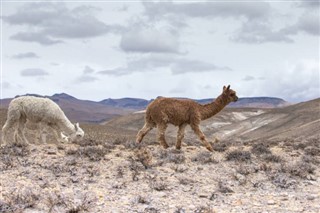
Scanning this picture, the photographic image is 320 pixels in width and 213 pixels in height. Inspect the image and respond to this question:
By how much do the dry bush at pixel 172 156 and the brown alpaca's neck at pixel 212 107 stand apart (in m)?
1.47

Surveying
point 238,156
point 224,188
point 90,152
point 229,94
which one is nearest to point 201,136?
point 238,156

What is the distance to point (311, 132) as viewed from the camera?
5038 cm

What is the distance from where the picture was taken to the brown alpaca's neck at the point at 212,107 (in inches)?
589

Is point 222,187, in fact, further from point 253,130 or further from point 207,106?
point 253,130

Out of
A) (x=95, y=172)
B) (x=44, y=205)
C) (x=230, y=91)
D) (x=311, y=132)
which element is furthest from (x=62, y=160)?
(x=311, y=132)

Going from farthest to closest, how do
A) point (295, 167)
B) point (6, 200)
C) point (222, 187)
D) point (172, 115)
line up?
point (172, 115)
point (295, 167)
point (222, 187)
point (6, 200)

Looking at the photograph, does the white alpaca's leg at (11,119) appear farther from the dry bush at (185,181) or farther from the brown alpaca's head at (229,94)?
the dry bush at (185,181)

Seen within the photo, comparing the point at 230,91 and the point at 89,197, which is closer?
the point at 89,197

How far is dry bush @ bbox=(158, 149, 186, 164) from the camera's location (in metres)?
12.6

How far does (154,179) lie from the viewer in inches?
421

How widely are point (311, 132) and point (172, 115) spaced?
38.9 m

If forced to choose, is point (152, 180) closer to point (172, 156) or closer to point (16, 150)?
point (172, 156)

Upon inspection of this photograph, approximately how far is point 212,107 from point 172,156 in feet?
9.29

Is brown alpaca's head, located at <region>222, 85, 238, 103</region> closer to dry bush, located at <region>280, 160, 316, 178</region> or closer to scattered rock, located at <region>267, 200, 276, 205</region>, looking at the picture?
dry bush, located at <region>280, 160, 316, 178</region>
